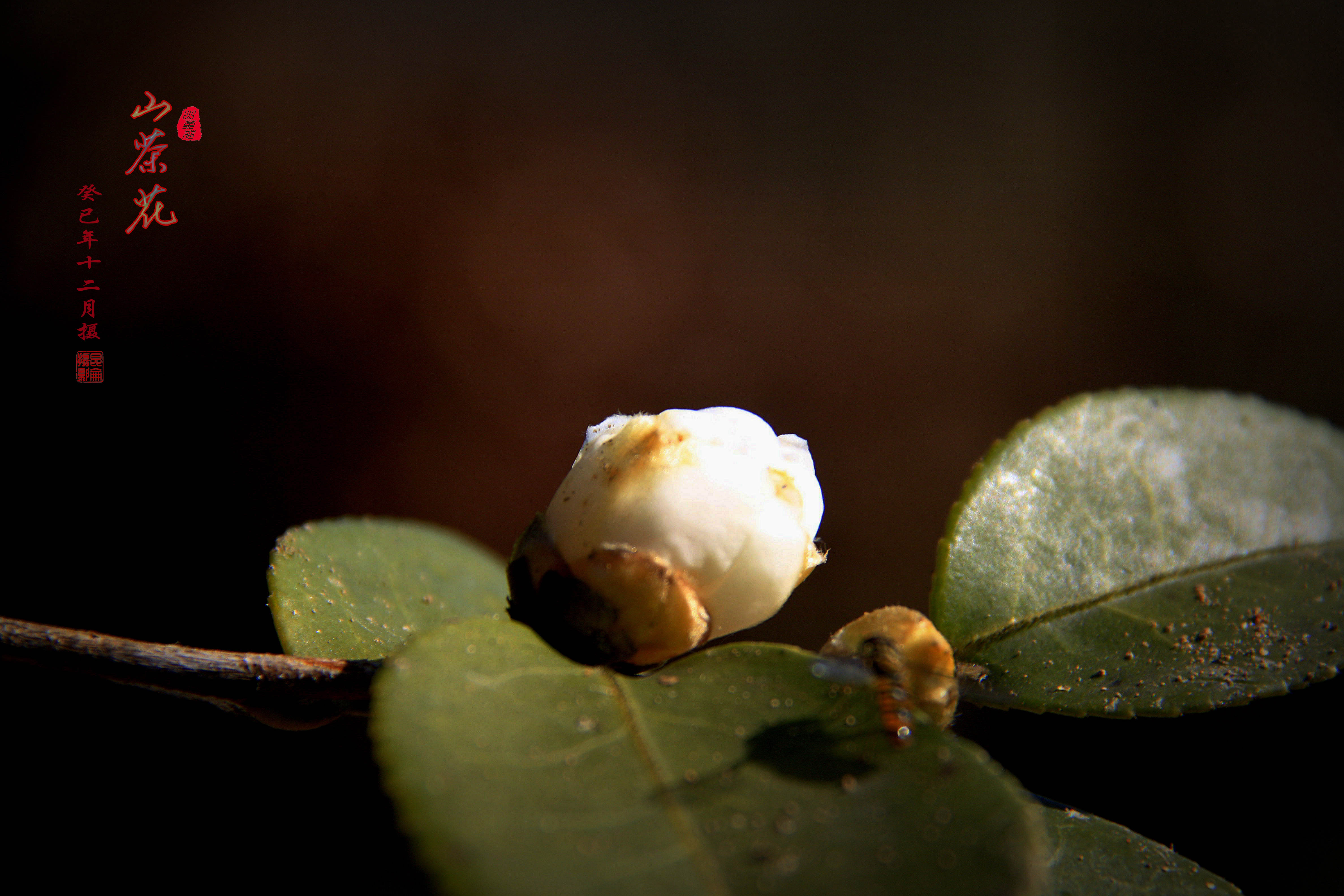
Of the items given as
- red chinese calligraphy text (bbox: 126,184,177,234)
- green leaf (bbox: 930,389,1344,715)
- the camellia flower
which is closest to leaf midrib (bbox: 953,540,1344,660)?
green leaf (bbox: 930,389,1344,715)

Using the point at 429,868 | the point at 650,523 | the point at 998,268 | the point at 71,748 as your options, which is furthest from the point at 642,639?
the point at 998,268

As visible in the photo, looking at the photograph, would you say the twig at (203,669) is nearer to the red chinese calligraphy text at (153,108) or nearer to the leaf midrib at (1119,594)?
the leaf midrib at (1119,594)

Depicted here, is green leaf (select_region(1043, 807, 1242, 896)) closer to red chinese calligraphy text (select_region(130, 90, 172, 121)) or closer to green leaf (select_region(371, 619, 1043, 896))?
green leaf (select_region(371, 619, 1043, 896))

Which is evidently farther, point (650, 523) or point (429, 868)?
point (650, 523)

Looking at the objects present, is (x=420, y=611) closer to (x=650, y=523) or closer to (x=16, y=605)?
(x=650, y=523)

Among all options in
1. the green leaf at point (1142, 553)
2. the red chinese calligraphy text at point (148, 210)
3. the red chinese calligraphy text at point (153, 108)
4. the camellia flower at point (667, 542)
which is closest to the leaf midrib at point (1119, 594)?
the green leaf at point (1142, 553)

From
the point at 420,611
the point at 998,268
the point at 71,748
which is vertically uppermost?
the point at 998,268

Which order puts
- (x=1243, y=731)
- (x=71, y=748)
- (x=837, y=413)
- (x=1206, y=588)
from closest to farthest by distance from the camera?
(x=1206, y=588), (x=71, y=748), (x=1243, y=731), (x=837, y=413)
